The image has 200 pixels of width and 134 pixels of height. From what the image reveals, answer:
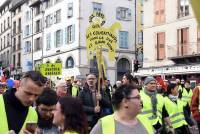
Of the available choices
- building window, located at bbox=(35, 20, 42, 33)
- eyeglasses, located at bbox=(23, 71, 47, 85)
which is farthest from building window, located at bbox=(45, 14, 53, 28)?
eyeglasses, located at bbox=(23, 71, 47, 85)

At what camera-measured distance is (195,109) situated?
9211mm

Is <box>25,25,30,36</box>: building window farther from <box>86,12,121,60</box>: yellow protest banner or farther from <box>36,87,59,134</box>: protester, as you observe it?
<box>36,87,59,134</box>: protester

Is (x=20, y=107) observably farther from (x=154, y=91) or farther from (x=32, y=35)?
(x=32, y=35)

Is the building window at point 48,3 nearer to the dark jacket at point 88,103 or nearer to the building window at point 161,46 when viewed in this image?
the building window at point 161,46

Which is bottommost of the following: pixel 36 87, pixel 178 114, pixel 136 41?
pixel 178 114

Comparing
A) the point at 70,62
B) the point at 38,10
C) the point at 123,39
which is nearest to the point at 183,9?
the point at 123,39

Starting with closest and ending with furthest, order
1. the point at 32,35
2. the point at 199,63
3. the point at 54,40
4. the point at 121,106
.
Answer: the point at 121,106 < the point at 199,63 < the point at 54,40 < the point at 32,35

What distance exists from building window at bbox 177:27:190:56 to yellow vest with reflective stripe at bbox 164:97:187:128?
22903 millimetres

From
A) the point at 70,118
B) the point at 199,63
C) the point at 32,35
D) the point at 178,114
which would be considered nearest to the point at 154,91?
the point at 178,114

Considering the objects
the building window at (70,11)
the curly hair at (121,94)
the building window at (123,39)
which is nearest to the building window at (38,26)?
the building window at (70,11)

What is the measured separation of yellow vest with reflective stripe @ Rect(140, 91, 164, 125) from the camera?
8.23m

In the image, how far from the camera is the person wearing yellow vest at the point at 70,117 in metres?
3.87

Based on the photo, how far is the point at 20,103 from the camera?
4.08 m

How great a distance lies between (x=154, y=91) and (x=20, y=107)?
4.52m
